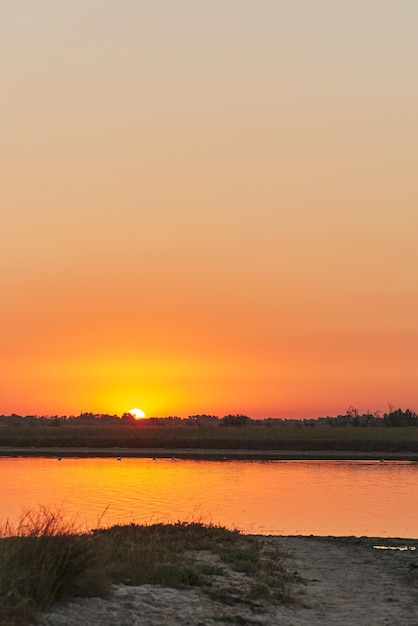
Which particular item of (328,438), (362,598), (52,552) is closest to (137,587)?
(52,552)

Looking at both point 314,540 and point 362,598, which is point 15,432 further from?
point 362,598

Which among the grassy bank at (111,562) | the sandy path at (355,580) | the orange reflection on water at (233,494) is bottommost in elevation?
the sandy path at (355,580)

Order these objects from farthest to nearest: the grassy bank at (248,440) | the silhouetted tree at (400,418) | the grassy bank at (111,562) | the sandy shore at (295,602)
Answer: the silhouetted tree at (400,418)
the grassy bank at (248,440)
the sandy shore at (295,602)
the grassy bank at (111,562)

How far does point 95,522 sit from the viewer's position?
24.5 m

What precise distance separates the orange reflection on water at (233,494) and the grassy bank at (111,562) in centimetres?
387

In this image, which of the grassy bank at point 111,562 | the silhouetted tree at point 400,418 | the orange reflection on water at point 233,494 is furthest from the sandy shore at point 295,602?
the silhouetted tree at point 400,418

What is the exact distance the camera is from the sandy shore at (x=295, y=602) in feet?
36.7

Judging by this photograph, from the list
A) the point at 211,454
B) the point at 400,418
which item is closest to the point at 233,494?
the point at 211,454

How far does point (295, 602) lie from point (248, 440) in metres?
58.6

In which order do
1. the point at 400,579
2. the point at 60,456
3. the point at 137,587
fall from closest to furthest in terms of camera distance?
the point at 137,587 < the point at 400,579 < the point at 60,456

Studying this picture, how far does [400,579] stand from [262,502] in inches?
649

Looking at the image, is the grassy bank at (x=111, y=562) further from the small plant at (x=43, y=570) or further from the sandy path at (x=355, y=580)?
the sandy path at (x=355, y=580)

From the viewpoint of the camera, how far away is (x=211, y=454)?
216ft

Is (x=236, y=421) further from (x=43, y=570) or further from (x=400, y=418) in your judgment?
(x=43, y=570)
